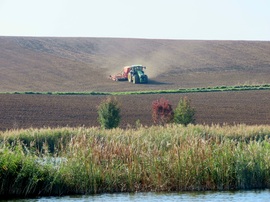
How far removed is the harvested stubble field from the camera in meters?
54.5

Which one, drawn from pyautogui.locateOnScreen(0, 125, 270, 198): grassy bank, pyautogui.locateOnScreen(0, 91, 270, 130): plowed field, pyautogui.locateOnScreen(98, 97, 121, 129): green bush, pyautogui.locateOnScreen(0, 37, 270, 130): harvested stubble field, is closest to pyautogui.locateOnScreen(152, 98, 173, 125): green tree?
pyautogui.locateOnScreen(98, 97, 121, 129): green bush

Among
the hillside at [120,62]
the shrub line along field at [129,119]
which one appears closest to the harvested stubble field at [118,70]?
the hillside at [120,62]

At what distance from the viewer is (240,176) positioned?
21.7m

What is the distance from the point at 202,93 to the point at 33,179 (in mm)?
45602

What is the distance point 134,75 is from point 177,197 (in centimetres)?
5440

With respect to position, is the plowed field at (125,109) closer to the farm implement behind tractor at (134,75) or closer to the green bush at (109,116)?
the green bush at (109,116)

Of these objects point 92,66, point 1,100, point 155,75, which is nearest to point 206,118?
point 1,100

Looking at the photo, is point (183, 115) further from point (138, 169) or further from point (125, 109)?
point (138, 169)

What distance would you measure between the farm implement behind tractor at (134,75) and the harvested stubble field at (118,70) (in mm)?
766

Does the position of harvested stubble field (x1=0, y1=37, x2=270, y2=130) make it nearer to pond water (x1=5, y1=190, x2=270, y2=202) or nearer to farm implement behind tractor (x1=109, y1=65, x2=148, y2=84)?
farm implement behind tractor (x1=109, y1=65, x2=148, y2=84)

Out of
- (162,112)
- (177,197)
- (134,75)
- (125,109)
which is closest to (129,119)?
(125,109)

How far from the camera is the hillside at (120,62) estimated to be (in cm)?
7812

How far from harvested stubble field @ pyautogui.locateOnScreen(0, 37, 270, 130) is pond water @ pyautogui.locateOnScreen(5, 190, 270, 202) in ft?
91.9

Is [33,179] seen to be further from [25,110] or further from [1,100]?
[1,100]
